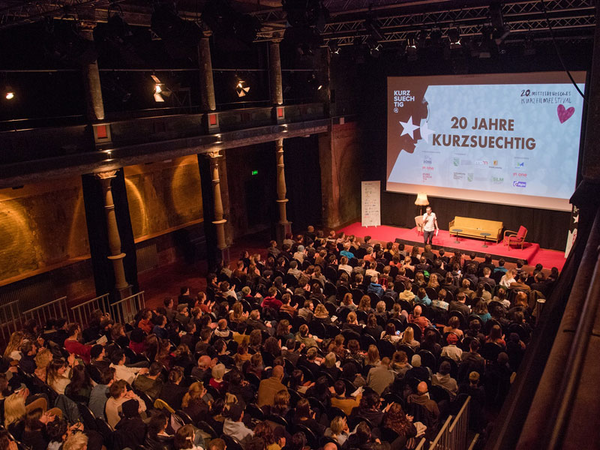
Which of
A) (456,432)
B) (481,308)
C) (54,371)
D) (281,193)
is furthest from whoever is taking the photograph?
(281,193)

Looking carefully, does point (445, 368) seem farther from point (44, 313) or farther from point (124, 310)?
point (44, 313)

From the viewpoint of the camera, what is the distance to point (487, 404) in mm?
6891

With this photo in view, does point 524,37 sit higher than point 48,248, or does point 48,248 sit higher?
point 524,37

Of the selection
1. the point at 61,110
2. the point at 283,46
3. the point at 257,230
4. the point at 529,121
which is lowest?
the point at 257,230

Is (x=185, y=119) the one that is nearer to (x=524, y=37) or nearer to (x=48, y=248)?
(x=48, y=248)

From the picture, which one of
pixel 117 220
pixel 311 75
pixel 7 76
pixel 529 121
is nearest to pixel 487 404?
pixel 117 220

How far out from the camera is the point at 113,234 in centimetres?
1093

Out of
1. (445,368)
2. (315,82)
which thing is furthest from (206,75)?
(445,368)

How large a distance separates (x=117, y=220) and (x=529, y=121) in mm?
11862

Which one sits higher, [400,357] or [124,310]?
[400,357]

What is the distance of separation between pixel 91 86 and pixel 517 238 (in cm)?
1235

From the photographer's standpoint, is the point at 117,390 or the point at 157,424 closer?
the point at 157,424

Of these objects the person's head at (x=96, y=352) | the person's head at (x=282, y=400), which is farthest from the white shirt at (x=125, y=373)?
the person's head at (x=282, y=400)

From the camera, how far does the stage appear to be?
46.2ft
